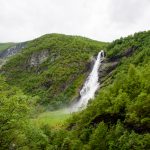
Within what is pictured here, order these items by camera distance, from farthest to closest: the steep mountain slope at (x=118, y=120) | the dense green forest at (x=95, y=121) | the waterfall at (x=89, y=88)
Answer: the waterfall at (x=89, y=88), the steep mountain slope at (x=118, y=120), the dense green forest at (x=95, y=121)

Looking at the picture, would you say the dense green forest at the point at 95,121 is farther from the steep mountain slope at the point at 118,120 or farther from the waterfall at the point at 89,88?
the waterfall at the point at 89,88

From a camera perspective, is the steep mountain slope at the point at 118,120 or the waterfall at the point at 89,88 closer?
the steep mountain slope at the point at 118,120

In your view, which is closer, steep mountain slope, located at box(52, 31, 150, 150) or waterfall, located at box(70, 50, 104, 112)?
steep mountain slope, located at box(52, 31, 150, 150)

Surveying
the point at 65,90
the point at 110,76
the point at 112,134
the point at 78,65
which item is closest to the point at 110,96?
the point at 112,134

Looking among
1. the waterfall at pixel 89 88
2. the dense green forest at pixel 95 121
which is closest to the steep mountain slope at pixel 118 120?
the dense green forest at pixel 95 121

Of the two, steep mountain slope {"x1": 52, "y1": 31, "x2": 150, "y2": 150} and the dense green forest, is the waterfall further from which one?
steep mountain slope {"x1": 52, "y1": 31, "x2": 150, "y2": 150}

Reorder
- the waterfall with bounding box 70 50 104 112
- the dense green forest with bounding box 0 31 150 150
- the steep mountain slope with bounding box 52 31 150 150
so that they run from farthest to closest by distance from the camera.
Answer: the waterfall with bounding box 70 50 104 112
the steep mountain slope with bounding box 52 31 150 150
the dense green forest with bounding box 0 31 150 150

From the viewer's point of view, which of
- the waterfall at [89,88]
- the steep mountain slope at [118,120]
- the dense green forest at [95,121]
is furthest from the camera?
the waterfall at [89,88]

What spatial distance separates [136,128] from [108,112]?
9.51m

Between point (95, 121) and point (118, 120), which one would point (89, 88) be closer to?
point (95, 121)

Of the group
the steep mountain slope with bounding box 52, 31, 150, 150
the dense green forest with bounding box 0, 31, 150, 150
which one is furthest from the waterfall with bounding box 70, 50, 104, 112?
the steep mountain slope with bounding box 52, 31, 150, 150

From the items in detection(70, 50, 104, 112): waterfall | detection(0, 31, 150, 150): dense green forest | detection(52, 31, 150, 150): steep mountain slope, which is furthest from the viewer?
detection(70, 50, 104, 112): waterfall

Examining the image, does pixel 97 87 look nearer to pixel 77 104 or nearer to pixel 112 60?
pixel 77 104

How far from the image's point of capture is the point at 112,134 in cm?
6100
